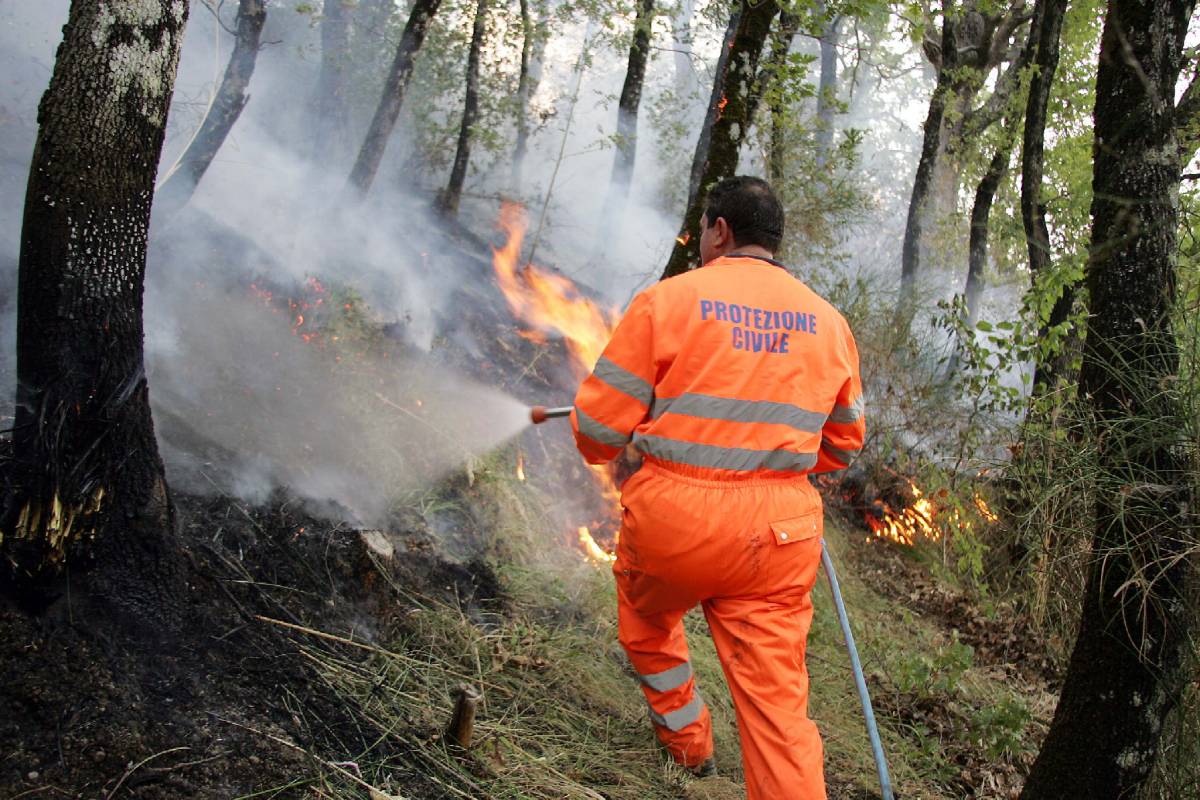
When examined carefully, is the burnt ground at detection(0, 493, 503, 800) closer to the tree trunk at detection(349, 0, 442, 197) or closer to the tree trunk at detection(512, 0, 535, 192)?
the tree trunk at detection(349, 0, 442, 197)

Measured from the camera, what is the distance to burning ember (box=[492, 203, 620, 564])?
20.4 feet

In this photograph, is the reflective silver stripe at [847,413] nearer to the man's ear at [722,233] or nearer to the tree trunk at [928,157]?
the man's ear at [722,233]

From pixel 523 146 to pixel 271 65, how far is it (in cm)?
629

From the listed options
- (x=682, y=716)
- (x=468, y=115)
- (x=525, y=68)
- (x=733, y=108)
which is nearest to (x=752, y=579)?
(x=682, y=716)

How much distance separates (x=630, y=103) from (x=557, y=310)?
5.80 metres

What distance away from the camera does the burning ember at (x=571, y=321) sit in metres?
6.23

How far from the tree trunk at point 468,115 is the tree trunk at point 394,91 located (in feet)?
5.53

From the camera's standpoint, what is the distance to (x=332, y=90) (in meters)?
16.5

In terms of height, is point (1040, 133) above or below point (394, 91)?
below

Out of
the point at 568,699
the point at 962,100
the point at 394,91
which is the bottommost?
the point at 568,699

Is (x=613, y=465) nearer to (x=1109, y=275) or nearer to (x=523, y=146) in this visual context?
(x=1109, y=275)

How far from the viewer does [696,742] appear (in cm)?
352

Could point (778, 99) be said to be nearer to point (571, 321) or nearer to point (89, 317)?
point (571, 321)

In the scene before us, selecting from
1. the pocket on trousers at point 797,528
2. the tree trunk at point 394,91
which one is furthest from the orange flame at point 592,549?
the tree trunk at point 394,91
